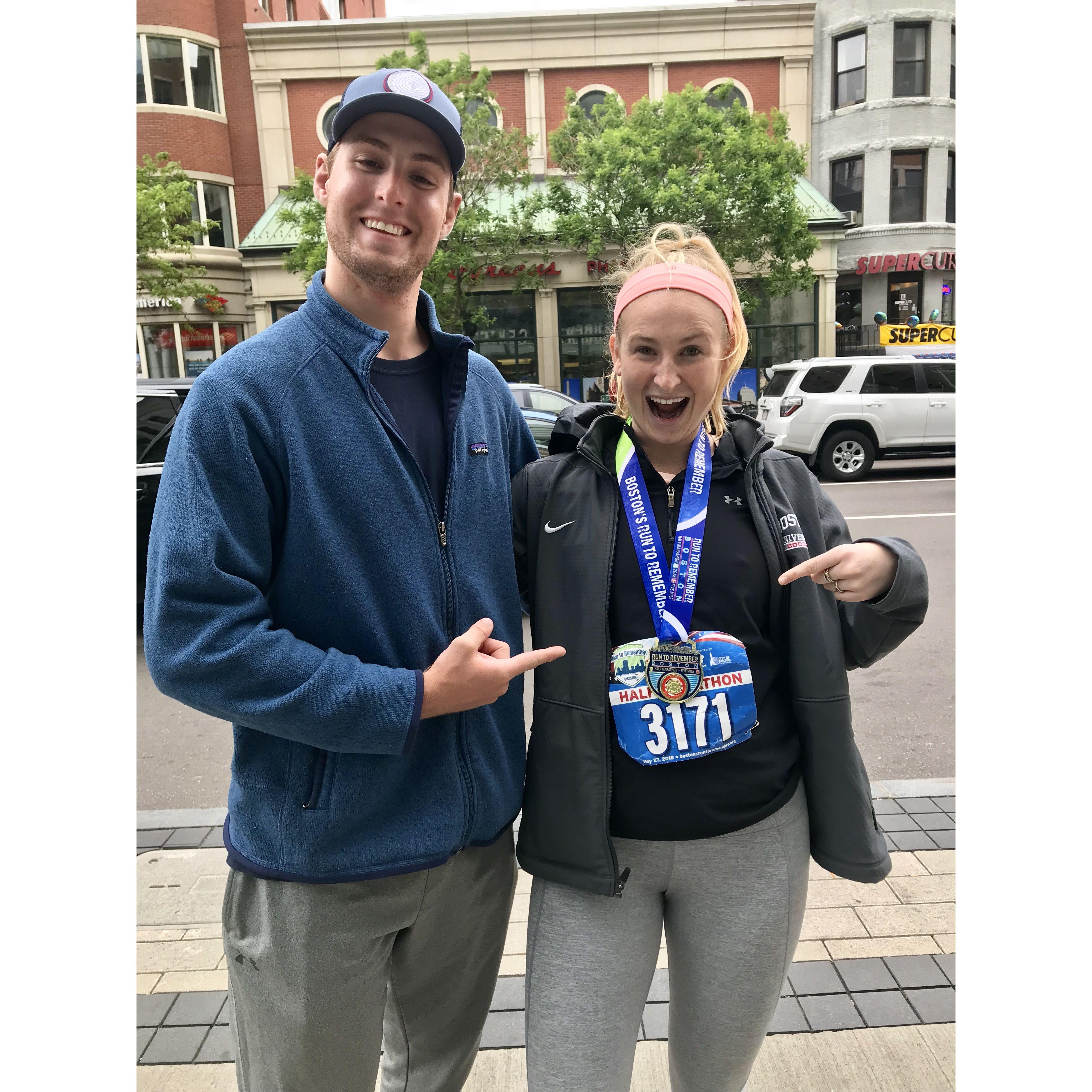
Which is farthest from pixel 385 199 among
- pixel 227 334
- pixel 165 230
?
pixel 227 334

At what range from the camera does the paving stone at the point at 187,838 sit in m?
3.95

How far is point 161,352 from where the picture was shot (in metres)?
22.8

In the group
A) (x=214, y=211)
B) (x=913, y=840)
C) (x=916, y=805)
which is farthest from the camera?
(x=214, y=211)

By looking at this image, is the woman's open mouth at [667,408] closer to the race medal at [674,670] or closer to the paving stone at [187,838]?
the race medal at [674,670]

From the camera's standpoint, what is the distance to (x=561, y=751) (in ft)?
6.05

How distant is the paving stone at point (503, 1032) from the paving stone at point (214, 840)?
5.59 ft

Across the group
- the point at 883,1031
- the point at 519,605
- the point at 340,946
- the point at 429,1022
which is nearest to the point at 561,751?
the point at 519,605

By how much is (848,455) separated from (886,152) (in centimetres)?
1381

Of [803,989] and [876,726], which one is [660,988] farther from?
[876,726]

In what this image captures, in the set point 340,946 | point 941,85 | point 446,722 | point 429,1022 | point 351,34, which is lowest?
point 429,1022

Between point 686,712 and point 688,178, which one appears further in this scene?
point 688,178

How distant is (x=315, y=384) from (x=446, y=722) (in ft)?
2.51

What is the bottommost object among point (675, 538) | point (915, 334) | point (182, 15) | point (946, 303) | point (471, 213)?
point (675, 538)
